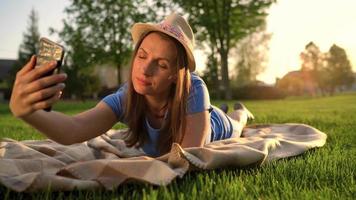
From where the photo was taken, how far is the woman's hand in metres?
2.39

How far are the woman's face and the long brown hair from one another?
0.19ft

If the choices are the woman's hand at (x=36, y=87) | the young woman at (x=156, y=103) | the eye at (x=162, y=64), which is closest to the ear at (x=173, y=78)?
the young woman at (x=156, y=103)

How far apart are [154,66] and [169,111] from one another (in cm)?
54

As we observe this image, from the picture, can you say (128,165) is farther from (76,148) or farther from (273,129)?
(273,129)

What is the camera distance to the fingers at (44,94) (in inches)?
94.3

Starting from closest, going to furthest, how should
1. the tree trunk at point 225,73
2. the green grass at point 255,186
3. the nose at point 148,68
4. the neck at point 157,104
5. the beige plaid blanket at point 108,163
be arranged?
the green grass at point 255,186 → the beige plaid blanket at point 108,163 → the nose at point 148,68 → the neck at point 157,104 → the tree trunk at point 225,73

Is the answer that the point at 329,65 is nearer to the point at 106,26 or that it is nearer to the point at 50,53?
the point at 106,26

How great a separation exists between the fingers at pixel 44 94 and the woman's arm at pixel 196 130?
1.59 meters

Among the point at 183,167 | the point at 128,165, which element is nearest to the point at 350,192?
the point at 183,167

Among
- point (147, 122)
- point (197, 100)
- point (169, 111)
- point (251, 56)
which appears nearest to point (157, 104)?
point (169, 111)

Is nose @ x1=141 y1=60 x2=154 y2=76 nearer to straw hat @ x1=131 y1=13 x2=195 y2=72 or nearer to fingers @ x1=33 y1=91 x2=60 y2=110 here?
straw hat @ x1=131 y1=13 x2=195 y2=72

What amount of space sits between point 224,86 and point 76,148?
1280 inches

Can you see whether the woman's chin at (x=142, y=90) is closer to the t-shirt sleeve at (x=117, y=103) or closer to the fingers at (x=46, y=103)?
the t-shirt sleeve at (x=117, y=103)

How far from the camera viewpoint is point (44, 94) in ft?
7.87
